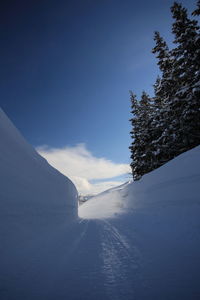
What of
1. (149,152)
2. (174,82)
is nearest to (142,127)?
(149,152)

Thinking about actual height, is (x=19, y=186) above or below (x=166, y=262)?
above

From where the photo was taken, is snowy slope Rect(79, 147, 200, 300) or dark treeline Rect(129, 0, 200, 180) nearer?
snowy slope Rect(79, 147, 200, 300)

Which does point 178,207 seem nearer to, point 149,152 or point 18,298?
point 18,298

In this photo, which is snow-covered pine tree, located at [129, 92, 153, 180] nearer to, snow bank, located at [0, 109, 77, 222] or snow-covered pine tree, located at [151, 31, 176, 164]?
snow-covered pine tree, located at [151, 31, 176, 164]

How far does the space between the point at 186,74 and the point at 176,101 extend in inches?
99.1

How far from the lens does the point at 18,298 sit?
7.95 feet

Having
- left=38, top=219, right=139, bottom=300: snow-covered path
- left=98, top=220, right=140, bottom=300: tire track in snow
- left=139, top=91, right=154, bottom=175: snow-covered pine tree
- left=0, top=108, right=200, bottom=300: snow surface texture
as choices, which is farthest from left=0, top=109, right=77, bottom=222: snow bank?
left=139, top=91, right=154, bottom=175: snow-covered pine tree

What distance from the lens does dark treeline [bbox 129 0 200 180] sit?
1525 centimetres

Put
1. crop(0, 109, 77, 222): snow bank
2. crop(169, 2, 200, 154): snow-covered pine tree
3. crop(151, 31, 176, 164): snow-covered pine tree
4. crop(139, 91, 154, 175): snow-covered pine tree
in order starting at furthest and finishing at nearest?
crop(139, 91, 154, 175): snow-covered pine tree < crop(151, 31, 176, 164): snow-covered pine tree < crop(169, 2, 200, 154): snow-covered pine tree < crop(0, 109, 77, 222): snow bank

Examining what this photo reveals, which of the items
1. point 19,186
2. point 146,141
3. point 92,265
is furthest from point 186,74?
point 92,265

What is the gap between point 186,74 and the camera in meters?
15.6

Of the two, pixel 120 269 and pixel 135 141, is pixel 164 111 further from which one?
pixel 120 269

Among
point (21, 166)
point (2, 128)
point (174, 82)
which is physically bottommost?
point (21, 166)

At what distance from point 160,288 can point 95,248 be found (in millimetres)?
2790
